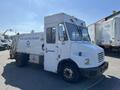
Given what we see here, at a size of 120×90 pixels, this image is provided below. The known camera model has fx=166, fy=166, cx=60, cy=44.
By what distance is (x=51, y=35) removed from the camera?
825 centimetres

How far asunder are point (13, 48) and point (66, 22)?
252 inches

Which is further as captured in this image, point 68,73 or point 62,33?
point 62,33

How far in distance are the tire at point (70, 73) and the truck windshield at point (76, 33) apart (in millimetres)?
1248

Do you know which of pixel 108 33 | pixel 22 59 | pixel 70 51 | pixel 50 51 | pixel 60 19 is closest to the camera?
pixel 70 51

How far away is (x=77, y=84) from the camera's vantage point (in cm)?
730

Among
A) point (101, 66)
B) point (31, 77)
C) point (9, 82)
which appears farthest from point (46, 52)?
point (101, 66)

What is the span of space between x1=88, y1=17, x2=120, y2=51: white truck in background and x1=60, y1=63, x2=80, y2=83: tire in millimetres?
9266

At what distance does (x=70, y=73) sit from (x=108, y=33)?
10.4 m

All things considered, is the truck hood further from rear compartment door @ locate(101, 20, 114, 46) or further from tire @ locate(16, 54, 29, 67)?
rear compartment door @ locate(101, 20, 114, 46)

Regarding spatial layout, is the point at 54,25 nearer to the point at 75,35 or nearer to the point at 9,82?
the point at 75,35

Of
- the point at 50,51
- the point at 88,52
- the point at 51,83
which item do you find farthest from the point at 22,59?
the point at 88,52

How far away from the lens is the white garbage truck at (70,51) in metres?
7.00

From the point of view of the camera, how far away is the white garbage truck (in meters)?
7.00

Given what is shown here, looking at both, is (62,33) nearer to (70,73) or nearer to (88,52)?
(88,52)
